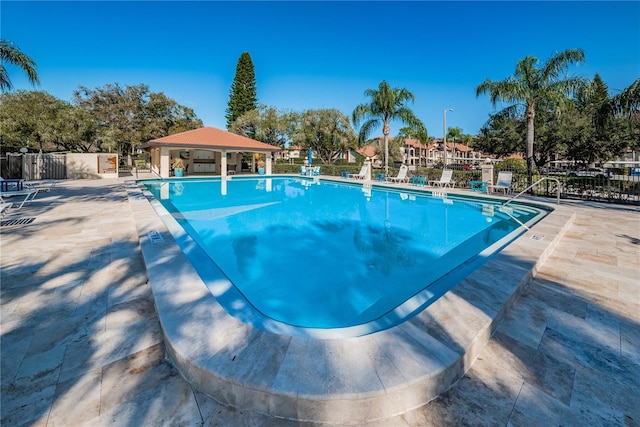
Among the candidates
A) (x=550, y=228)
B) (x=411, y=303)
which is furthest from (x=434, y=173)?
(x=411, y=303)

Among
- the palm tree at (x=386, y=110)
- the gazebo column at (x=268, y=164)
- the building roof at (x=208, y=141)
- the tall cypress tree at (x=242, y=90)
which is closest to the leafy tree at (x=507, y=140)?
the palm tree at (x=386, y=110)

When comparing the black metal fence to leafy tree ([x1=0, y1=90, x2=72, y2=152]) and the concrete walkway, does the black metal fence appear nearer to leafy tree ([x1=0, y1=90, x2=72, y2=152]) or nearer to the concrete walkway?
leafy tree ([x1=0, y1=90, x2=72, y2=152])

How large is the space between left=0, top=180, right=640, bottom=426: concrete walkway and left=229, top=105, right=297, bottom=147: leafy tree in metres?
28.6

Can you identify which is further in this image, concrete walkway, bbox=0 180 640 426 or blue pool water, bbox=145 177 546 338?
blue pool water, bbox=145 177 546 338

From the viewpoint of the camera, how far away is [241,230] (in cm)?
756

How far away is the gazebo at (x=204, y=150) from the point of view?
20359 mm

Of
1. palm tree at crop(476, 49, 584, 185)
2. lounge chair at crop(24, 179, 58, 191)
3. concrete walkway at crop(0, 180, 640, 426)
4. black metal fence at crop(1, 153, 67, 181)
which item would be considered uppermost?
palm tree at crop(476, 49, 584, 185)

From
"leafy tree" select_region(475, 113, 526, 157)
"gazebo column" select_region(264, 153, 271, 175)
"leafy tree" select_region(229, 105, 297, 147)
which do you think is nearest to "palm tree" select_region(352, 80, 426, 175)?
"gazebo column" select_region(264, 153, 271, 175)

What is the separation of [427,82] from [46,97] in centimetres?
3711

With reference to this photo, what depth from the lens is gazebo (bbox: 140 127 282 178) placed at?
2036 centimetres

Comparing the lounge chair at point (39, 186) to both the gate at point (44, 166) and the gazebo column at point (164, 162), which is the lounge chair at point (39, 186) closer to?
the gate at point (44, 166)

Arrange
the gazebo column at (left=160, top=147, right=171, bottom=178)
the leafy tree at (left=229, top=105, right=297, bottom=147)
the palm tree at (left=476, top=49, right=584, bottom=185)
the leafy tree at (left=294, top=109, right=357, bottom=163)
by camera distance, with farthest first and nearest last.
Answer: the leafy tree at (left=229, top=105, right=297, bottom=147)
the leafy tree at (left=294, top=109, right=357, bottom=163)
the gazebo column at (left=160, top=147, right=171, bottom=178)
the palm tree at (left=476, top=49, right=584, bottom=185)

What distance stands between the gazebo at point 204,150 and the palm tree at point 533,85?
1589 cm

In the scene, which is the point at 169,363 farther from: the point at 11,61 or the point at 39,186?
the point at 39,186
